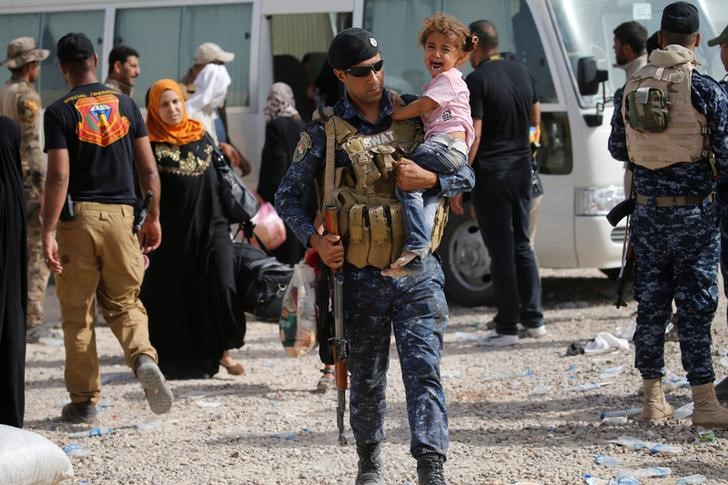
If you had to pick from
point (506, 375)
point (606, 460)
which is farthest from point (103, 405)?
point (606, 460)

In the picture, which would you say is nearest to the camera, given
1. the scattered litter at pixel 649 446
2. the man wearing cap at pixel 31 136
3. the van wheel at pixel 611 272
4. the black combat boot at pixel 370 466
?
the black combat boot at pixel 370 466

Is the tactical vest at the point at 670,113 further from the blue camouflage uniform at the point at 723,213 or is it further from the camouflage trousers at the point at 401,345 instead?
the camouflage trousers at the point at 401,345

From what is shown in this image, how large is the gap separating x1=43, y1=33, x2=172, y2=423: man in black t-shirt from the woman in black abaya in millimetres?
943

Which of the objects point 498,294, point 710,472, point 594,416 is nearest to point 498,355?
point 498,294

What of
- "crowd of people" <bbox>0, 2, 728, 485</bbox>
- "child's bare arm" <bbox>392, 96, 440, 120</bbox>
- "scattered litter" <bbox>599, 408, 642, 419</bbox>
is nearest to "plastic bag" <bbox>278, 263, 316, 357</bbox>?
"crowd of people" <bbox>0, 2, 728, 485</bbox>

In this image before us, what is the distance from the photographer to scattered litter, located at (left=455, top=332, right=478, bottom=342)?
903 cm

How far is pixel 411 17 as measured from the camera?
418 inches

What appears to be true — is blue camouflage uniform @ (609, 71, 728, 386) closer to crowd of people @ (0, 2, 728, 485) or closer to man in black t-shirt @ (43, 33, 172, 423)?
crowd of people @ (0, 2, 728, 485)

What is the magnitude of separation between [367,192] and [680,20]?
6.72ft

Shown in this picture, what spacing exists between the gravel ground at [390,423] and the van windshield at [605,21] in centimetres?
210

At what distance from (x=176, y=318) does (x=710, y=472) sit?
3.78m

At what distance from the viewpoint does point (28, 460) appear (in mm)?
4809

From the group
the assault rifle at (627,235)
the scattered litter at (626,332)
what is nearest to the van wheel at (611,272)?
the scattered litter at (626,332)

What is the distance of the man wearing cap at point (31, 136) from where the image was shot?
30.1ft
